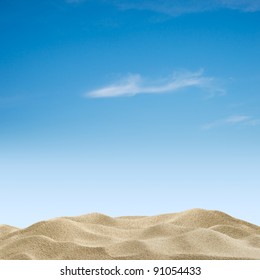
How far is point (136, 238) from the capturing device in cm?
723

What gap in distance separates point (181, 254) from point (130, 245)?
0.65 m

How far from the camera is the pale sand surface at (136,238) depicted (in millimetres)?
6195

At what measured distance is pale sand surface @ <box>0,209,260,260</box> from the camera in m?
6.20

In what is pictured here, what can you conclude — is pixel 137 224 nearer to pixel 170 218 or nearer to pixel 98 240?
pixel 170 218

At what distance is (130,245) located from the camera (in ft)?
21.0
